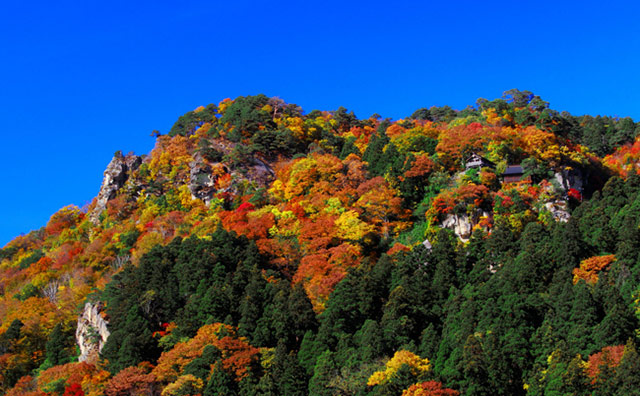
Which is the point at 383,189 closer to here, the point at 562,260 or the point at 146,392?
the point at 562,260

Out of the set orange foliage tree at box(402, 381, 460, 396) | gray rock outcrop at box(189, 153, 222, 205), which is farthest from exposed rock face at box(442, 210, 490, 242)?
gray rock outcrop at box(189, 153, 222, 205)

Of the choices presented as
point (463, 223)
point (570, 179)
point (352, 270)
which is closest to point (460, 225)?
point (463, 223)

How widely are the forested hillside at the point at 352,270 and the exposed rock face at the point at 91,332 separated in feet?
0.52

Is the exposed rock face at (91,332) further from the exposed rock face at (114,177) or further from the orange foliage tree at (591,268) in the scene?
the orange foliage tree at (591,268)

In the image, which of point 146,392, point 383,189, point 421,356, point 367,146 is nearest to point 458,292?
point 421,356

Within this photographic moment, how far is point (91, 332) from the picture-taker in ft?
183

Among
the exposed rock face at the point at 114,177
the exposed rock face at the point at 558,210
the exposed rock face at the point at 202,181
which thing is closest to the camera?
the exposed rock face at the point at 558,210

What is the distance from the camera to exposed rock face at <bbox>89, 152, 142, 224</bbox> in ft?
265

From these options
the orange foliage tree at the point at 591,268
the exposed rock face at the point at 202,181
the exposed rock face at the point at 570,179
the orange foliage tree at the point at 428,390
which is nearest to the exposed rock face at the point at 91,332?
the exposed rock face at the point at 202,181

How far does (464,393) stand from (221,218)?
31.5 metres

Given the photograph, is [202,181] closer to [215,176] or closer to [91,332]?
[215,176]

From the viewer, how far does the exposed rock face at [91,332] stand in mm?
54719

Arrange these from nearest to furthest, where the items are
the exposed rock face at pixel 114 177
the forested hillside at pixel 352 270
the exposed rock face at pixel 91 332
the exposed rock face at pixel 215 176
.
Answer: the forested hillside at pixel 352 270
the exposed rock face at pixel 91 332
the exposed rock face at pixel 215 176
the exposed rock face at pixel 114 177

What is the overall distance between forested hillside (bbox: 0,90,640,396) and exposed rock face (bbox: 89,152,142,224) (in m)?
0.27
